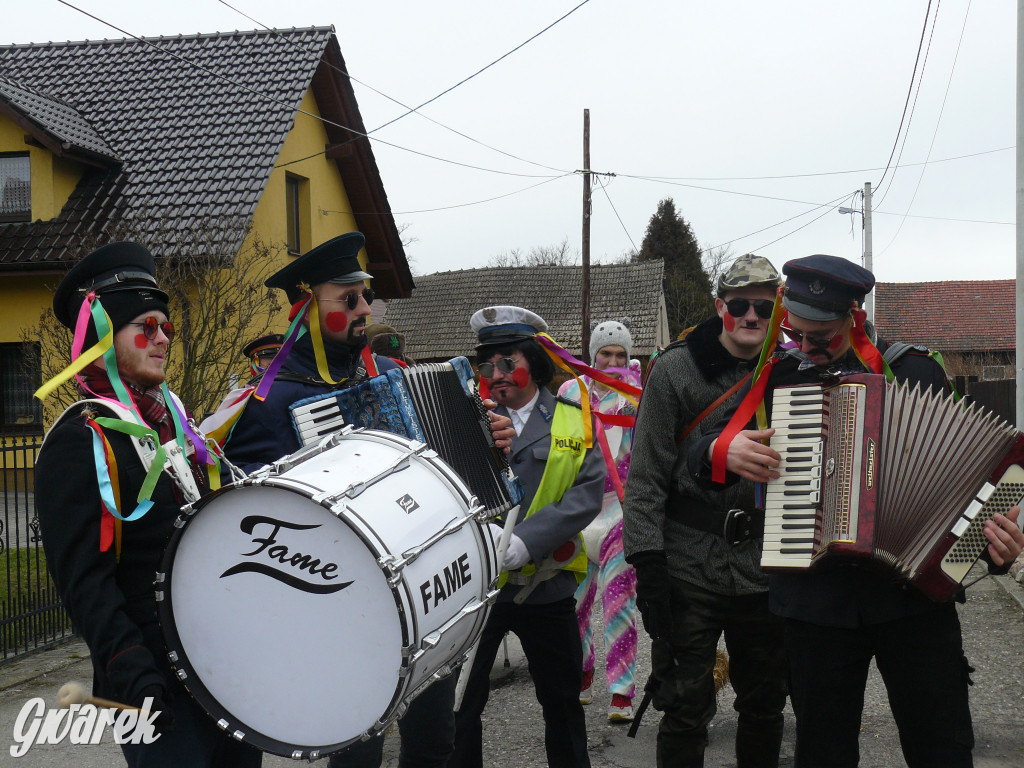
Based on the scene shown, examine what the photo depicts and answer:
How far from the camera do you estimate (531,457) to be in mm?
3766

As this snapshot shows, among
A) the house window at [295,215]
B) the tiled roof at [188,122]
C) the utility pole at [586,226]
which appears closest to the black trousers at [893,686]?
the tiled roof at [188,122]

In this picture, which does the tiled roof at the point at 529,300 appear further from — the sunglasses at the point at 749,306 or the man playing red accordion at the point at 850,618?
the man playing red accordion at the point at 850,618

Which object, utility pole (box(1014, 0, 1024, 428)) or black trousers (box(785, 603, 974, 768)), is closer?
black trousers (box(785, 603, 974, 768))


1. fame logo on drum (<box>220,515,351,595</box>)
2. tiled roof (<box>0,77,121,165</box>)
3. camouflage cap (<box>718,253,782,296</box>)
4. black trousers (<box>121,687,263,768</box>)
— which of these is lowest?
black trousers (<box>121,687,263,768</box>)

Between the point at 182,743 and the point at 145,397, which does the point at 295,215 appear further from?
the point at 182,743

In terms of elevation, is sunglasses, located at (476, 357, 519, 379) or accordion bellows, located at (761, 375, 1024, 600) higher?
sunglasses, located at (476, 357, 519, 379)

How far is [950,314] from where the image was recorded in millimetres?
42625

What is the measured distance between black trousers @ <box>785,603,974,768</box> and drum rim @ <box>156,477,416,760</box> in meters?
1.25

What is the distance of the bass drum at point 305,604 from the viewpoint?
7.82 feet

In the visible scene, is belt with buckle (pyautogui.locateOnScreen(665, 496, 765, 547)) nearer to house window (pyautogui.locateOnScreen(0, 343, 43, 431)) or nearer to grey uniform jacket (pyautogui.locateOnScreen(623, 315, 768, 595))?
grey uniform jacket (pyautogui.locateOnScreen(623, 315, 768, 595))

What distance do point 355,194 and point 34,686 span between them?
14481 millimetres

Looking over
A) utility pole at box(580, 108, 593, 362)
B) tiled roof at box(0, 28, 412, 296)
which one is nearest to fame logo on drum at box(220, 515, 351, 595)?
tiled roof at box(0, 28, 412, 296)

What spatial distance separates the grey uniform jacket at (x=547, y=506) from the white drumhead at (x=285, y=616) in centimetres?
115

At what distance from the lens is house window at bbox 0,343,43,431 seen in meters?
15.0
